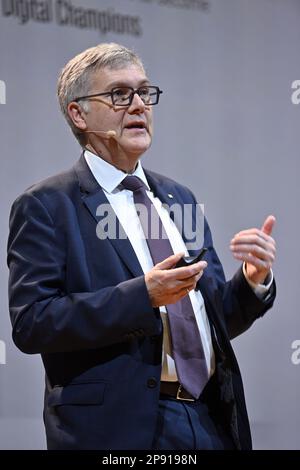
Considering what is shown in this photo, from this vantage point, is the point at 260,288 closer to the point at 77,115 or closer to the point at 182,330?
the point at 182,330

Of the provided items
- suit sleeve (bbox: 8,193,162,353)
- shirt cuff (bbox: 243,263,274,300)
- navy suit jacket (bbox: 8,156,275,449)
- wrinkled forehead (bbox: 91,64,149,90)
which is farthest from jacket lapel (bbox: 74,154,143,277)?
shirt cuff (bbox: 243,263,274,300)

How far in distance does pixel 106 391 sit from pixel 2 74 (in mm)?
1354

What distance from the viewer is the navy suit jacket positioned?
1.83 meters

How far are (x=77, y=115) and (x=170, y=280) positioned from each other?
0.67 m

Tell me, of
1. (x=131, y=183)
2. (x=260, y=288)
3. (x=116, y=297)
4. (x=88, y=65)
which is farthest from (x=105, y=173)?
(x=260, y=288)

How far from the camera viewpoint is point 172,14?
316cm

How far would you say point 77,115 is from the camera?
2.20 metres

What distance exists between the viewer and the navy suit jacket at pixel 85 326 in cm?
183

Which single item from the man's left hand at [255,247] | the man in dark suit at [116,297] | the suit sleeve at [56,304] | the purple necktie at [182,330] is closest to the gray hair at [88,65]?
the man in dark suit at [116,297]

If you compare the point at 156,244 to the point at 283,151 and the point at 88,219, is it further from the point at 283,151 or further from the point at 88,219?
the point at 283,151

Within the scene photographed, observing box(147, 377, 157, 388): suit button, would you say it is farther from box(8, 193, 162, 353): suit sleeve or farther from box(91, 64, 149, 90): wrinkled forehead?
box(91, 64, 149, 90): wrinkled forehead

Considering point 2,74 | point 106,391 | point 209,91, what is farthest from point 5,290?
point 209,91

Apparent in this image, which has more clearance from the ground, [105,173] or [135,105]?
[135,105]

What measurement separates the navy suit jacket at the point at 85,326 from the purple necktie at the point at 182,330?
6cm
